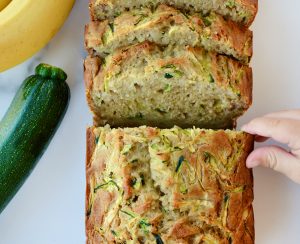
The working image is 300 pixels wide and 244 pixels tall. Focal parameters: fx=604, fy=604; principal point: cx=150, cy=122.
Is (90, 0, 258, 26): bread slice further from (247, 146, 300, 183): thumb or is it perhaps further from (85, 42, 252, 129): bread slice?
(247, 146, 300, 183): thumb

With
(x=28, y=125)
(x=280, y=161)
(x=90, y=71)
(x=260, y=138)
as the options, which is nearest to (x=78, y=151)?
(x=28, y=125)

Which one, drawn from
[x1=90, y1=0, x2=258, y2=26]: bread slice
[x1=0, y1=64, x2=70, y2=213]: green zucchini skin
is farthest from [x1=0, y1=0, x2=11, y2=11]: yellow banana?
[x1=90, y1=0, x2=258, y2=26]: bread slice

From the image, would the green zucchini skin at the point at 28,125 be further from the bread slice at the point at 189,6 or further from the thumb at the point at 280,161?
the thumb at the point at 280,161

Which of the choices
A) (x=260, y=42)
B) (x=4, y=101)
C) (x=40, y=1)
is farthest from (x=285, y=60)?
(x=4, y=101)

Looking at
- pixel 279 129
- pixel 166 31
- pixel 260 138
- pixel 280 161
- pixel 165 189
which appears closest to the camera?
pixel 165 189

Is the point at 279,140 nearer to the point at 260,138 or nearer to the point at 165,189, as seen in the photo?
the point at 260,138

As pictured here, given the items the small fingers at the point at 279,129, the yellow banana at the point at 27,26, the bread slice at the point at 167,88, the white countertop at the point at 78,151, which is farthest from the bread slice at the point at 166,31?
the white countertop at the point at 78,151

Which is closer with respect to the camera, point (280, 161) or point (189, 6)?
point (189, 6)
